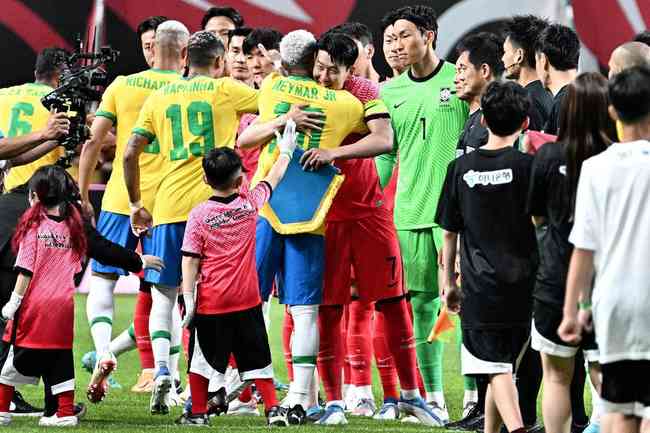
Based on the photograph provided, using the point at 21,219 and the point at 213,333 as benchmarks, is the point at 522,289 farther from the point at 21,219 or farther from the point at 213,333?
the point at 21,219

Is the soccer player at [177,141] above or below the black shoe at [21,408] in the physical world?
above

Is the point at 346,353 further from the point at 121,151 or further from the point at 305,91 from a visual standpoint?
the point at 305,91

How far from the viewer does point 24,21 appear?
47.4 ft

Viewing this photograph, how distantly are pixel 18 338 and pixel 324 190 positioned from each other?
1.84m

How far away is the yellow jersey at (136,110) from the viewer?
8844 mm

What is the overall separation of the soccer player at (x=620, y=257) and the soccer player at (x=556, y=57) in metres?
2.28

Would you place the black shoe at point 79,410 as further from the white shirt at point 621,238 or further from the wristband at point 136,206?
the white shirt at point 621,238

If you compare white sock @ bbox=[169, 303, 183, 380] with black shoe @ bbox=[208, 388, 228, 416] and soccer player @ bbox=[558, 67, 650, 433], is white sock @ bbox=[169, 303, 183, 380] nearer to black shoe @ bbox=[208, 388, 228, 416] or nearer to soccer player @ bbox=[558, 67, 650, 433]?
black shoe @ bbox=[208, 388, 228, 416]

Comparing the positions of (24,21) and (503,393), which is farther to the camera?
(24,21)

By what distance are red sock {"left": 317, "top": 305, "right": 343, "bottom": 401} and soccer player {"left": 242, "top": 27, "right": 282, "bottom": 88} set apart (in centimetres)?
207

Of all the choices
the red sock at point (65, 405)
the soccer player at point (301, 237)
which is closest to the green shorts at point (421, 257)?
the soccer player at point (301, 237)

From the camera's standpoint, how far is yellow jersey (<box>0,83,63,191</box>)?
9.06 m

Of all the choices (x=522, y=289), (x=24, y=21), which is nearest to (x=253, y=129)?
(x=522, y=289)

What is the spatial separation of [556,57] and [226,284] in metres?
2.16
